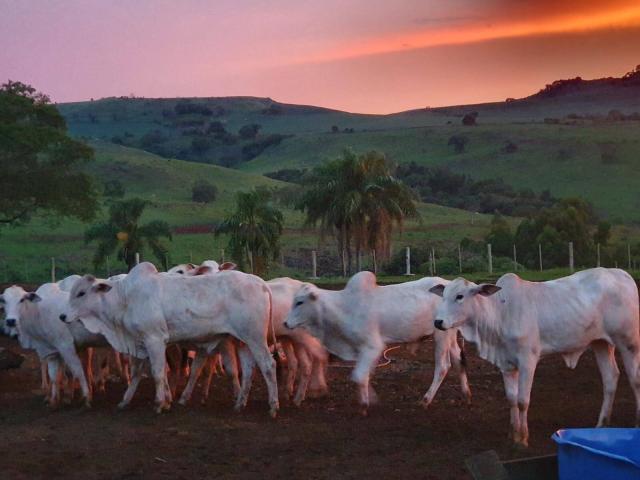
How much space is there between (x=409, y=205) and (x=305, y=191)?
4.08 meters

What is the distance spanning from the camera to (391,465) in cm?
1050

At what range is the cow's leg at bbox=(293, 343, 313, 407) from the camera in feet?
46.2

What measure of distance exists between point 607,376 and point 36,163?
31.1 m

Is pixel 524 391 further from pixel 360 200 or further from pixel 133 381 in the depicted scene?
pixel 360 200

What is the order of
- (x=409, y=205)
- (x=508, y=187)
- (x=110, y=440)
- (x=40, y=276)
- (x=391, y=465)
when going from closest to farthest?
1. (x=391, y=465)
2. (x=110, y=440)
3. (x=409, y=205)
4. (x=40, y=276)
5. (x=508, y=187)

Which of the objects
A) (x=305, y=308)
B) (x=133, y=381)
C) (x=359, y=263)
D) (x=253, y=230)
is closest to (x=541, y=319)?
(x=305, y=308)

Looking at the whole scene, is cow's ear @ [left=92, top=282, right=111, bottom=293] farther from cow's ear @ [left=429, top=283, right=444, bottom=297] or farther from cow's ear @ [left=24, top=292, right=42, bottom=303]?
cow's ear @ [left=429, top=283, right=444, bottom=297]

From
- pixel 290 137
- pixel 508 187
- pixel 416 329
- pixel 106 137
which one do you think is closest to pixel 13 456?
pixel 416 329

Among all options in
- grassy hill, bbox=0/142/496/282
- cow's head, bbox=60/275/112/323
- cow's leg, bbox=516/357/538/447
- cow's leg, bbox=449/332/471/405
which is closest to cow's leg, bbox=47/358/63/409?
cow's head, bbox=60/275/112/323

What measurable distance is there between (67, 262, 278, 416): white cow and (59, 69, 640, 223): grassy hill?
38069 millimetres

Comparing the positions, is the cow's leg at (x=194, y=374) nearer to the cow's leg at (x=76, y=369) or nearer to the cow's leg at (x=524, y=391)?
the cow's leg at (x=76, y=369)

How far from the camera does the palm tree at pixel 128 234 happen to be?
38906mm

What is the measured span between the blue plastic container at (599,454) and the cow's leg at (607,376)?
455 cm

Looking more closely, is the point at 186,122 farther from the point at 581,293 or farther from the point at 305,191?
the point at 581,293
